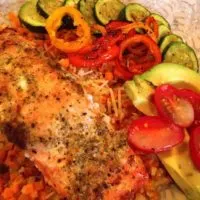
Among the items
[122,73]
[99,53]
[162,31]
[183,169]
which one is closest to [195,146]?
[183,169]

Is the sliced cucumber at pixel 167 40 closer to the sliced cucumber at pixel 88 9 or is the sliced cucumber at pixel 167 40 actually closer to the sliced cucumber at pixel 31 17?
the sliced cucumber at pixel 88 9

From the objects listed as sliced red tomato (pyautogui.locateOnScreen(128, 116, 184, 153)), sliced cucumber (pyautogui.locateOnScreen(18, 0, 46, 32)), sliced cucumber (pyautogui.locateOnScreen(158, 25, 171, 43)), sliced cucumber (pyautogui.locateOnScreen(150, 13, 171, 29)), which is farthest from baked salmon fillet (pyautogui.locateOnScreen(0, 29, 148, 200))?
sliced cucumber (pyautogui.locateOnScreen(150, 13, 171, 29))

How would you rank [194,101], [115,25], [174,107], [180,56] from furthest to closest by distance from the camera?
1. [115,25]
2. [180,56]
3. [194,101]
4. [174,107]

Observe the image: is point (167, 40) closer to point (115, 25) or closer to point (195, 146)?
point (115, 25)

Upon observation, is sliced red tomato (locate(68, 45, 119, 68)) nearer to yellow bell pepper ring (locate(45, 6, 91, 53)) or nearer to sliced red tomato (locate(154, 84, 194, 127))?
yellow bell pepper ring (locate(45, 6, 91, 53))

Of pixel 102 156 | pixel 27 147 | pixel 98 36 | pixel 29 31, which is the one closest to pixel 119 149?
pixel 102 156

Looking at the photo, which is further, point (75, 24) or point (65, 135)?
point (75, 24)

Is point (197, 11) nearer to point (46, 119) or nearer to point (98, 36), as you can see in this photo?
point (98, 36)
